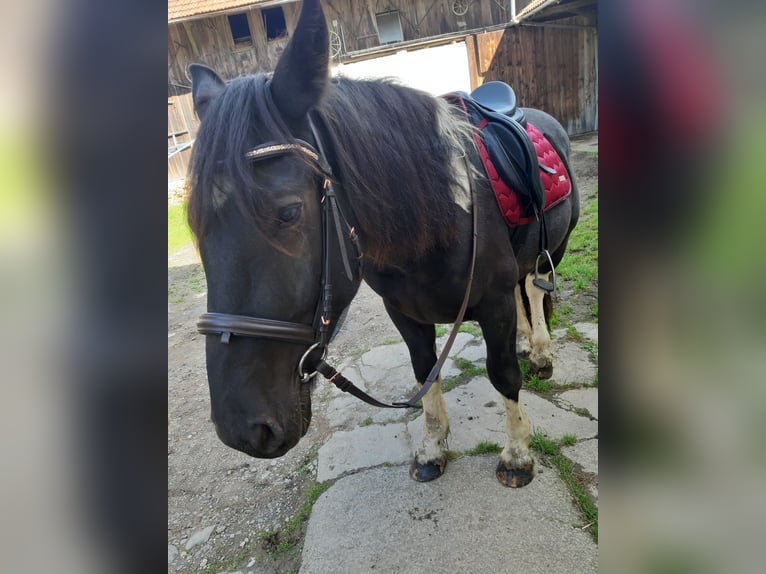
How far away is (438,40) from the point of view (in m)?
10.6

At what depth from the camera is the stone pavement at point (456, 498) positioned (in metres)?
1.81

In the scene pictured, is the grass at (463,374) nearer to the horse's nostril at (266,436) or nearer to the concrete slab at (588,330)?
the concrete slab at (588,330)

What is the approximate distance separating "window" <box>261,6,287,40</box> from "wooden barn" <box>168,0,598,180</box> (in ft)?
0.27

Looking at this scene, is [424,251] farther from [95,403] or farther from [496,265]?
[95,403]

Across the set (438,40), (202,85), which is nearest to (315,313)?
(202,85)

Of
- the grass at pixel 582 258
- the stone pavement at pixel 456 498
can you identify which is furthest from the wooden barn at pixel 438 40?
the stone pavement at pixel 456 498

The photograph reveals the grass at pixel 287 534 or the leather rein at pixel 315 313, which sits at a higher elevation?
the leather rein at pixel 315 313

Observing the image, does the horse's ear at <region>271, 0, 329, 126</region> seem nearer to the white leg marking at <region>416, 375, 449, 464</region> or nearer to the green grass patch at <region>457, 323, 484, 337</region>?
the white leg marking at <region>416, 375, 449, 464</region>

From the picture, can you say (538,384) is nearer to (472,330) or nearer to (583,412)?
(583,412)

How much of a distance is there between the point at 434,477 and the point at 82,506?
2.03m

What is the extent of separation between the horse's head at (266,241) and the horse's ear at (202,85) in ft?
0.95

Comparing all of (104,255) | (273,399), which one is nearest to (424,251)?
(273,399)

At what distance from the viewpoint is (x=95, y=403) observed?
0.50 meters

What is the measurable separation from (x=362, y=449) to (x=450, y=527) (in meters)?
0.79
